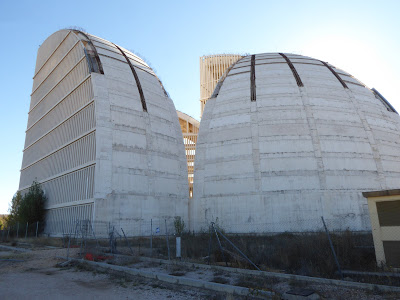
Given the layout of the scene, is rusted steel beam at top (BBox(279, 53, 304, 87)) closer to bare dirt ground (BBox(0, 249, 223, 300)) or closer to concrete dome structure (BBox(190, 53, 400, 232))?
concrete dome structure (BBox(190, 53, 400, 232))

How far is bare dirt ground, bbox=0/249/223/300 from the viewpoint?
24.6ft

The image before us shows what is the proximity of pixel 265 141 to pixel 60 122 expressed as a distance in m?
21.8

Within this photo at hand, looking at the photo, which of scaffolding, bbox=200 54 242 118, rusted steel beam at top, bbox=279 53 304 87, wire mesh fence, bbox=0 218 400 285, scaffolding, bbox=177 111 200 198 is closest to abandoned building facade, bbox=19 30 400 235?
rusted steel beam at top, bbox=279 53 304 87

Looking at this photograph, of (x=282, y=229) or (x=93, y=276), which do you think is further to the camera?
(x=282, y=229)

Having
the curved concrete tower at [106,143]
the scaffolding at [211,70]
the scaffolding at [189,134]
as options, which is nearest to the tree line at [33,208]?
the curved concrete tower at [106,143]

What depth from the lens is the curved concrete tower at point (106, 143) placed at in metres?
23.2

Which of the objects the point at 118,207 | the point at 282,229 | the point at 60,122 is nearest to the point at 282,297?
the point at 282,229

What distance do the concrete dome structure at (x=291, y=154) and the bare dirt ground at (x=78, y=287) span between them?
47.4 ft

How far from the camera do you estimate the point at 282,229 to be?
2177 cm

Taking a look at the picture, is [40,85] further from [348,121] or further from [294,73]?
[348,121]

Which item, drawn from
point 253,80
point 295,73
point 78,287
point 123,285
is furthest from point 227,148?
point 78,287

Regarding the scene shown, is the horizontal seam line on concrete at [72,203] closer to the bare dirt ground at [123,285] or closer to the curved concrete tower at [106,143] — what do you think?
the curved concrete tower at [106,143]

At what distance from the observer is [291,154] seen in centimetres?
2361

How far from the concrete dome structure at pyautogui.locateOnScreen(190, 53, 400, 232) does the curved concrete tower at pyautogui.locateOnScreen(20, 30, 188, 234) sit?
374cm
